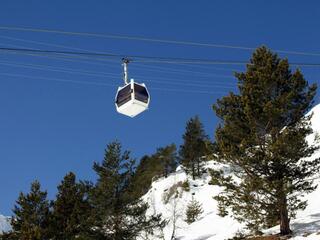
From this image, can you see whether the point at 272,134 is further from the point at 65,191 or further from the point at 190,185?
the point at 190,185

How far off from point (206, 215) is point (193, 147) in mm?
32961

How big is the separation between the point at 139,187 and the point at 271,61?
15.0 meters

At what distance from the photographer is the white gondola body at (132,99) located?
13891mm

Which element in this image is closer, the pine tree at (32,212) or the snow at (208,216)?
the snow at (208,216)

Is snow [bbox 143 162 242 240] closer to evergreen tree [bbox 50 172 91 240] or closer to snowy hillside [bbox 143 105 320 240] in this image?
snowy hillside [bbox 143 105 320 240]

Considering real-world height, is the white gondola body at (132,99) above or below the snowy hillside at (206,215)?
below

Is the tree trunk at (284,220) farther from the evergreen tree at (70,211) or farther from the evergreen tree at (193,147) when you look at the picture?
the evergreen tree at (193,147)

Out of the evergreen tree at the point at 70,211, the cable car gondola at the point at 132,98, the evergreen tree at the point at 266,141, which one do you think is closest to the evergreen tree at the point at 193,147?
the evergreen tree at the point at 70,211

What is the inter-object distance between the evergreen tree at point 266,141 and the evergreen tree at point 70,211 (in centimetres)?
1377

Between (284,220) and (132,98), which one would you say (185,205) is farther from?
(132,98)

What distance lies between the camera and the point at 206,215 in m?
61.5

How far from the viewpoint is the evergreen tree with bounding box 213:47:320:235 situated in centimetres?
2800

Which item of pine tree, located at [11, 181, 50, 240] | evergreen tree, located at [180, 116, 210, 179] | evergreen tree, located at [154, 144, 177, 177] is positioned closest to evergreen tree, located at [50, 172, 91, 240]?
pine tree, located at [11, 181, 50, 240]

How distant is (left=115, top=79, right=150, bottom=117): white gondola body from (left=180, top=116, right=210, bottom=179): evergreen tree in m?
76.9
